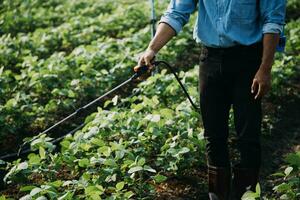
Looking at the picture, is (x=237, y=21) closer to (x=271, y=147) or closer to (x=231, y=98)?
(x=231, y=98)

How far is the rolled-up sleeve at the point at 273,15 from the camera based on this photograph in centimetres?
282

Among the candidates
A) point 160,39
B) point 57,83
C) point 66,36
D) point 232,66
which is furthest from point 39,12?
point 232,66

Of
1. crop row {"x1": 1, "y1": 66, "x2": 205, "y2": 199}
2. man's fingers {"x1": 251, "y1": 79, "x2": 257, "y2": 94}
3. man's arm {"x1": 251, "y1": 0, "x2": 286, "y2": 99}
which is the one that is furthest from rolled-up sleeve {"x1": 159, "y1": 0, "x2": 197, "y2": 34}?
crop row {"x1": 1, "y1": 66, "x2": 205, "y2": 199}

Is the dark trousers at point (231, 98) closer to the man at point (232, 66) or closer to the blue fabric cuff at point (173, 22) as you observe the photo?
the man at point (232, 66)

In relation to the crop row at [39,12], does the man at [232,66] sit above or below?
below

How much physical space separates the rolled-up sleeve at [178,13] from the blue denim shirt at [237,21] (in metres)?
0.09

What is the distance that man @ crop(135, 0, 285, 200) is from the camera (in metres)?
2.88

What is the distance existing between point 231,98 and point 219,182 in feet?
1.85

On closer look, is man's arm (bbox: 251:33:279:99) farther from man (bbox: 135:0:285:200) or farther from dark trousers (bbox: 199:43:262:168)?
dark trousers (bbox: 199:43:262:168)

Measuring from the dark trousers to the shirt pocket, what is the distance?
6.5 inches

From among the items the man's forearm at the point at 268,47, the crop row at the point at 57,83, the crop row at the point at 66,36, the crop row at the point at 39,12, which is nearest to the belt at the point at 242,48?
the man's forearm at the point at 268,47

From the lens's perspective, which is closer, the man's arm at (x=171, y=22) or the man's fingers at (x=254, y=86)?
the man's fingers at (x=254, y=86)

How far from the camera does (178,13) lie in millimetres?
3170

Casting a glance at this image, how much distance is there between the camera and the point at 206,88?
10.4 feet
